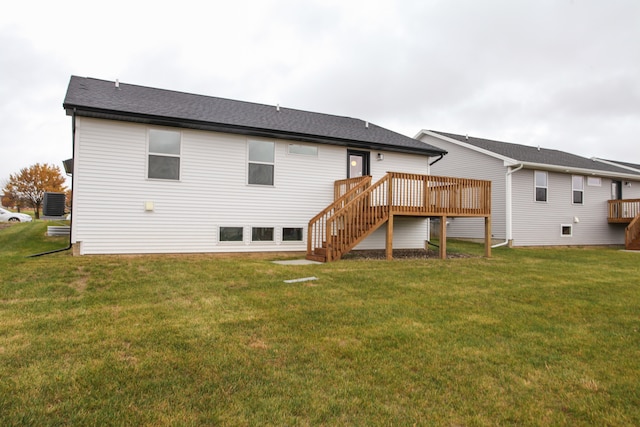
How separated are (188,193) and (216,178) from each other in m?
0.81

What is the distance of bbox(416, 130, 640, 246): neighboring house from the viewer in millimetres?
14938

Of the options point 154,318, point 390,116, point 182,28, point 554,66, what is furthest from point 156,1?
point 390,116

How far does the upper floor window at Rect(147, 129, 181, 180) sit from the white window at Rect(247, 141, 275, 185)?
1.86 metres

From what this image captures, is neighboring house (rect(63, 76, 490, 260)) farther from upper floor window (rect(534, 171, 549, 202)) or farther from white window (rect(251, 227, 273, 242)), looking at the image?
upper floor window (rect(534, 171, 549, 202))

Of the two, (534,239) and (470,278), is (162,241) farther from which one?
(534,239)

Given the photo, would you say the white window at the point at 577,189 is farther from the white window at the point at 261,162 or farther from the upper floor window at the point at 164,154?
the upper floor window at the point at 164,154

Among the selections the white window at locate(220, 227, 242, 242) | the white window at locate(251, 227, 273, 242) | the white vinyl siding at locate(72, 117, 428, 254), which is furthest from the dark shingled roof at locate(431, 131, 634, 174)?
the white window at locate(220, 227, 242, 242)

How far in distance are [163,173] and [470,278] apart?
7.43 meters

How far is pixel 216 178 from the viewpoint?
9.76 meters

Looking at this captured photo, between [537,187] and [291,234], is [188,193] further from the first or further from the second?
[537,187]

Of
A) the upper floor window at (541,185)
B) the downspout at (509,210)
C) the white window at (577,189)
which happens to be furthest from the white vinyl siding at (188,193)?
the white window at (577,189)

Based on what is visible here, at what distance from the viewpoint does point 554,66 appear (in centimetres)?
1853

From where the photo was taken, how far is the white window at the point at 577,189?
16.3 meters

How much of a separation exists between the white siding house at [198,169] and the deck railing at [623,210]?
36.7ft
